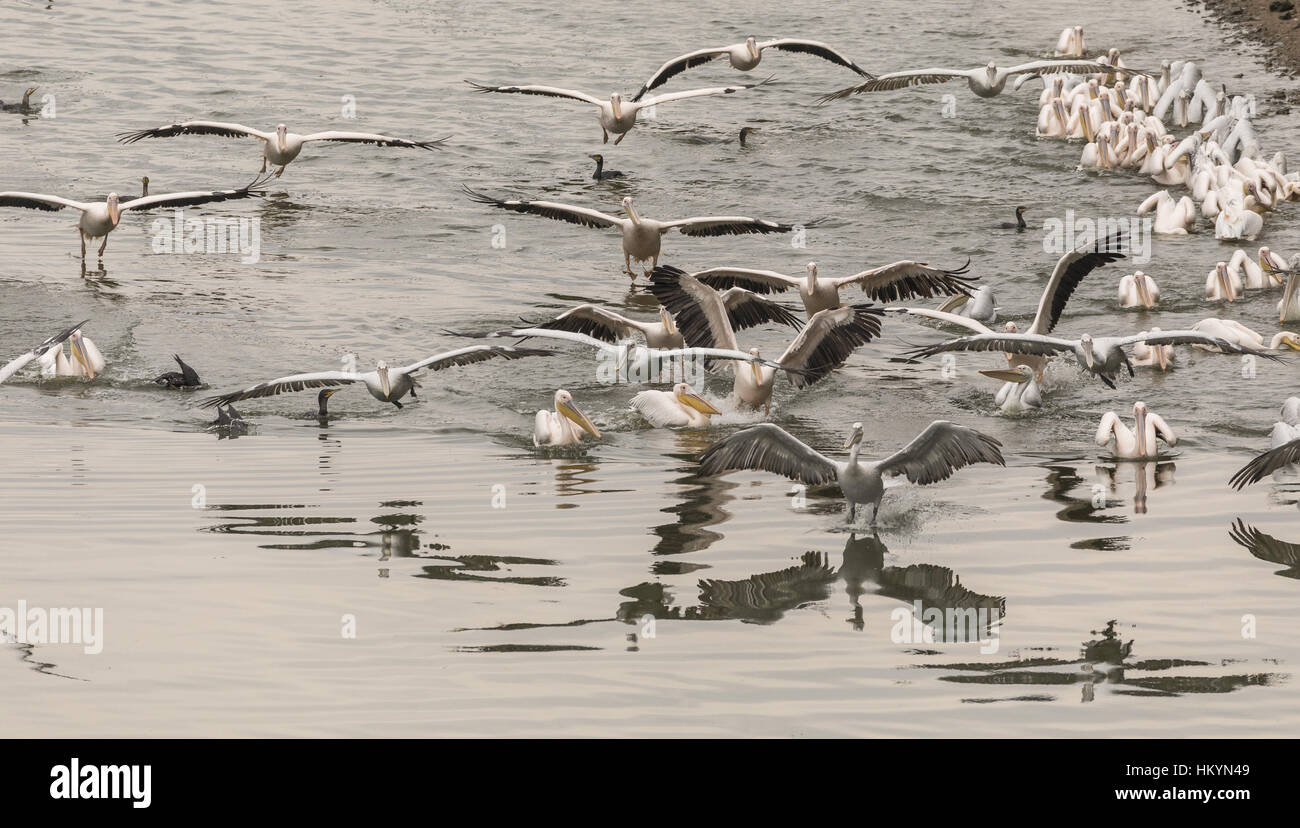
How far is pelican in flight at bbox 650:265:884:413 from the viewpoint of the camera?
12188mm

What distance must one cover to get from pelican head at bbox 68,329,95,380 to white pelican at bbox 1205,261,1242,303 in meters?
8.87

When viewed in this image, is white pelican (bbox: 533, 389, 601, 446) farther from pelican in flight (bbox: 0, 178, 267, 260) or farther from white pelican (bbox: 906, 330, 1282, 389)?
pelican in flight (bbox: 0, 178, 267, 260)

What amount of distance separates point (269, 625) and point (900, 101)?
58.6 ft

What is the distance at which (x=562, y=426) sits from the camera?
10867 millimetres

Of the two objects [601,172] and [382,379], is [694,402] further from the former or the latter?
[601,172]

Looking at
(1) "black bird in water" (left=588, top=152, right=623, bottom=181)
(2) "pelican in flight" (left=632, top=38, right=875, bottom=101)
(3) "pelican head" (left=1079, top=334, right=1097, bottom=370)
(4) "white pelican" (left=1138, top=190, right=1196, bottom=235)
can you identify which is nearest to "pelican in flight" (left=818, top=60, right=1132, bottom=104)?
(2) "pelican in flight" (left=632, top=38, right=875, bottom=101)

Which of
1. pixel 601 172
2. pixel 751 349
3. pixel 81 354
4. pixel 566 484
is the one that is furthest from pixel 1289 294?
pixel 81 354

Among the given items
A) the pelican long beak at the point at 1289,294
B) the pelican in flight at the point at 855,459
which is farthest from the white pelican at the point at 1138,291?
the pelican in flight at the point at 855,459

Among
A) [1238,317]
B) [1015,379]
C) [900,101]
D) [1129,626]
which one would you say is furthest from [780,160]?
[1129,626]

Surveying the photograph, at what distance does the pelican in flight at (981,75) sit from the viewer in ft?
56.5

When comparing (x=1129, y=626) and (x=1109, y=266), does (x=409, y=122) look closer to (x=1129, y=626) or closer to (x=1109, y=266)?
(x=1109, y=266)

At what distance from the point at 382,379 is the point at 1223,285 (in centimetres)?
717

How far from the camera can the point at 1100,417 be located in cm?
1189
